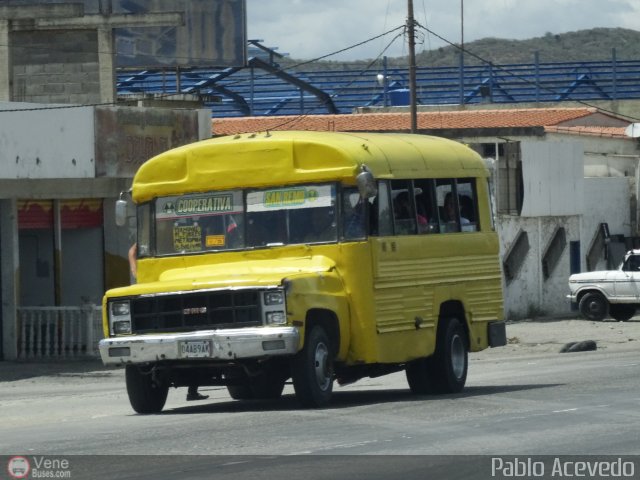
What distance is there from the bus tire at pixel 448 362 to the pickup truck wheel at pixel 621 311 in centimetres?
2144

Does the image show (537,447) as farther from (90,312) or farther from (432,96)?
(432,96)

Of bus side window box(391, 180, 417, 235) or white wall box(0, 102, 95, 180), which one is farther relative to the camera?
white wall box(0, 102, 95, 180)

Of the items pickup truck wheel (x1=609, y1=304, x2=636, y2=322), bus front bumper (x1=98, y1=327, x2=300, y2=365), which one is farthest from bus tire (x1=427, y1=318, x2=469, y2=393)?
pickup truck wheel (x1=609, y1=304, x2=636, y2=322)

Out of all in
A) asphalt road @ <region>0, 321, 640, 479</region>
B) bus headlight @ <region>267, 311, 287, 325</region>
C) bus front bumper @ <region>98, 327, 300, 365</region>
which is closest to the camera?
asphalt road @ <region>0, 321, 640, 479</region>

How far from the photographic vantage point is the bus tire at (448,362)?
17.7 meters

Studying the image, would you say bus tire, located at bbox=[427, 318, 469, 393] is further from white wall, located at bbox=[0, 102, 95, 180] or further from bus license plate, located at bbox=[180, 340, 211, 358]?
white wall, located at bbox=[0, 102, 95, 180]

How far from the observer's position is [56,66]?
31.7 meters

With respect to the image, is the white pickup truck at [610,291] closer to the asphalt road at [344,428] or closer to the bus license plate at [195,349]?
the asphalt road at [344,428]

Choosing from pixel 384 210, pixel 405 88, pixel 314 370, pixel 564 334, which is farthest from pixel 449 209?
pixel 405 88

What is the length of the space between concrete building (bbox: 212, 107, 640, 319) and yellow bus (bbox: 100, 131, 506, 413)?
19.3 m

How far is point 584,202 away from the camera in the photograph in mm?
43969

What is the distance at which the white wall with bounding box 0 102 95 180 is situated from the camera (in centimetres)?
2555

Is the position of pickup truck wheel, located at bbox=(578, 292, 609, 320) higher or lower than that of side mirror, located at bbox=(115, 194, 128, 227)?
lower

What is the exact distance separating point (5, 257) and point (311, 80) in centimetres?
4878
